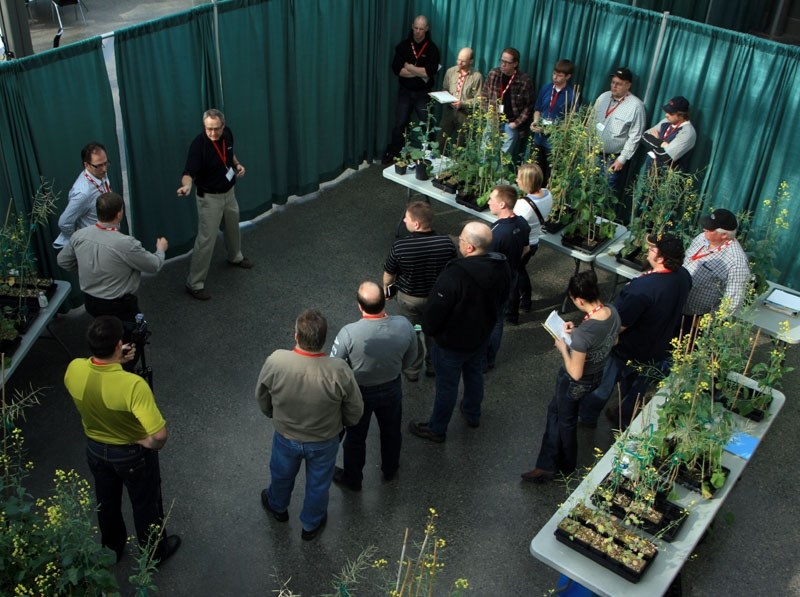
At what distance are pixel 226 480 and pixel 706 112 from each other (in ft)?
17.4

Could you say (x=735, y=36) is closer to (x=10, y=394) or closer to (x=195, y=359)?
(x=195, y=359)

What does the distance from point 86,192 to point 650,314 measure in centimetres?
392

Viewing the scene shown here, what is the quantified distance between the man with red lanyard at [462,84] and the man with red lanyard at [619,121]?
4.21 ft

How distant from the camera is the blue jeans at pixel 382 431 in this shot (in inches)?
201

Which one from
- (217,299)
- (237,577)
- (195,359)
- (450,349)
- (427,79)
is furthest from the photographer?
(427,79)

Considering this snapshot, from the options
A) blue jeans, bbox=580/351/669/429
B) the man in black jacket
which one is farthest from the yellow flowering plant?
blue jeans, bbox=580/351/669/429

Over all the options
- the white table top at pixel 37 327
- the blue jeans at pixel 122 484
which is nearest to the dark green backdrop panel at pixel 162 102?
the white table top at pixel 37 327

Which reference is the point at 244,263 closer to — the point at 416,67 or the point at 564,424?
the point at 416,67

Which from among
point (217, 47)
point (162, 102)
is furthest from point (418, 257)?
point (217, 47)

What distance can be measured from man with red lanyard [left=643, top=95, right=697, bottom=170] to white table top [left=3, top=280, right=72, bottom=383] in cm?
500

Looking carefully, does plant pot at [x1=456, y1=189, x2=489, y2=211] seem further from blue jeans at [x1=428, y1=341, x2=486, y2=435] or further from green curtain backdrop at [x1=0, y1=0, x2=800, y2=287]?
blue jeans at [x1=428, y1=341, x2=486, y2=435]

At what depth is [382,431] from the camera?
17.7ft

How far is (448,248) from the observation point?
19.2ft

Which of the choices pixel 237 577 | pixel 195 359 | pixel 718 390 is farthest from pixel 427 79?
pixel 237 577
